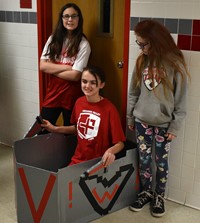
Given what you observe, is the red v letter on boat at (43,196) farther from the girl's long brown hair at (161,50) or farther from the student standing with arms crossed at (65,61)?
the girl's long brown hair at (161,50)

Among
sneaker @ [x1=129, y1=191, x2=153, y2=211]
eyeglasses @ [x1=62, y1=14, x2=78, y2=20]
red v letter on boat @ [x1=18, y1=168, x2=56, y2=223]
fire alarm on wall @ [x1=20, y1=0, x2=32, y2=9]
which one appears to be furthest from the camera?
fire alarm on wall @ [x1=20, y1=0, x2=32, y2=9]

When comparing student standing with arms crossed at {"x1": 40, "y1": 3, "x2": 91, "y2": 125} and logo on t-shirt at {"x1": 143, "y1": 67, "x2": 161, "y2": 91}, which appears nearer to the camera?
logo on t-shirt at {"x1": 143, "y1": 67, "x2": 161, "y2": 91}

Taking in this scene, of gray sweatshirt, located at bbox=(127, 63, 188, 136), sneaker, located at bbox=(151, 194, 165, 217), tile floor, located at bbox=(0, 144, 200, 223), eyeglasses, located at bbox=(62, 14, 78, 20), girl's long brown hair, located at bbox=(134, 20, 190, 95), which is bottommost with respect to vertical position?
tile floor, located at bbox=(0, 144, 200, 223)

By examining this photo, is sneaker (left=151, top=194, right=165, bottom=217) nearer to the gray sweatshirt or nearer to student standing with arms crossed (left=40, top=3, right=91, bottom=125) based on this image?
the gray sweatshirt

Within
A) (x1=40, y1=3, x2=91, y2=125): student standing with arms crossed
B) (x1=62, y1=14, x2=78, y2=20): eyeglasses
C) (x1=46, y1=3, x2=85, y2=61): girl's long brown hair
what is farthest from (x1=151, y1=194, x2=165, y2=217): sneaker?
(x1=62, y1=14, x2=78, y2=20): eyeglasses

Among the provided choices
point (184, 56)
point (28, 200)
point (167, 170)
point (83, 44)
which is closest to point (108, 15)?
point (83, 44)

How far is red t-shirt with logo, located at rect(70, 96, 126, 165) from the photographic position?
264 cm

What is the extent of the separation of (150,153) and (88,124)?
0.49 meters

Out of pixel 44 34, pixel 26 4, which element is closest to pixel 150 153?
pixel 44 34

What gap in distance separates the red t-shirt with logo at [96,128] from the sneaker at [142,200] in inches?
17.8

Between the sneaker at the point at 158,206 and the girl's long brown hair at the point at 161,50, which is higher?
the girl's long brown hair at the point at 161,50

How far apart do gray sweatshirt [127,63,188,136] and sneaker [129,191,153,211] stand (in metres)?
0.58

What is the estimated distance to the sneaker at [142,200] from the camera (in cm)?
276

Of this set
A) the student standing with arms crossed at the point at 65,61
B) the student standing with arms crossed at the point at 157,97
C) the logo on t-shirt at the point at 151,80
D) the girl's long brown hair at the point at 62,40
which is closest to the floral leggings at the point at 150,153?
the student standing with arms crossed at the point at 157,97
